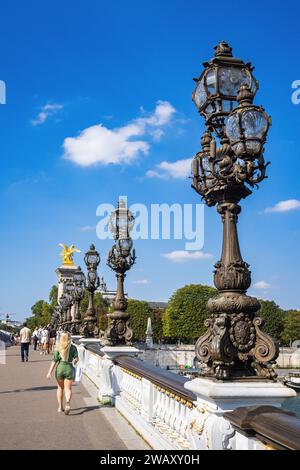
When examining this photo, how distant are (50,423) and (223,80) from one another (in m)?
6.43

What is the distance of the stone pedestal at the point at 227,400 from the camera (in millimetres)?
4645

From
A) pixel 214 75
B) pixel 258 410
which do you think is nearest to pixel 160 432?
pixel 258 410

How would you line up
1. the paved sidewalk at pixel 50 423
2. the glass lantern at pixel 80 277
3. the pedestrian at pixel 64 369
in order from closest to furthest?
1. the paved sidewalk at pixel 50 423
2. the pedestrian at pixel 64 369
3. the glass lantern at pixel 80 277

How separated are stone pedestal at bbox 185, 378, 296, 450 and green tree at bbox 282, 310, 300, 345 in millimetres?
109172

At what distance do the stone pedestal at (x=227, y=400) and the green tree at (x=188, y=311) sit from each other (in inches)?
3580

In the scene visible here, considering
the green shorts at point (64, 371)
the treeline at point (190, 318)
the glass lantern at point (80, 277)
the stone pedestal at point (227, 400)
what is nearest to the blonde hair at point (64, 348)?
the green shorts at point (64, 371)

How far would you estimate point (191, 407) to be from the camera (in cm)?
596

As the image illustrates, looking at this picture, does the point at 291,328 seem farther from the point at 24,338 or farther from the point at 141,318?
the point at 24,338

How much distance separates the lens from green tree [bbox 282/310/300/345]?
112 metres

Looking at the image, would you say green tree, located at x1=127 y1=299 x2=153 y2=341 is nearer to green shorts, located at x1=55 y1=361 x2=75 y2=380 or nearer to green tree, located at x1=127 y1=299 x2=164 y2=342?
green tree, located at x1=127 y1=299 x2=164 y2=342

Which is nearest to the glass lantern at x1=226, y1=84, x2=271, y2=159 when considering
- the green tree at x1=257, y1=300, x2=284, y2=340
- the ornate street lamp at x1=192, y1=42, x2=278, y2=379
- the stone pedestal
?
the ornate street lamp at x1=192, y1=42, x2=278, y2=379

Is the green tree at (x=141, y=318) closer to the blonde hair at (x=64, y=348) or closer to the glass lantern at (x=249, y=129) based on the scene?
the blonde hair at (x=64, y=348)

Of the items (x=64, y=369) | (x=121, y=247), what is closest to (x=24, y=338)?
(x=121, y=247)
